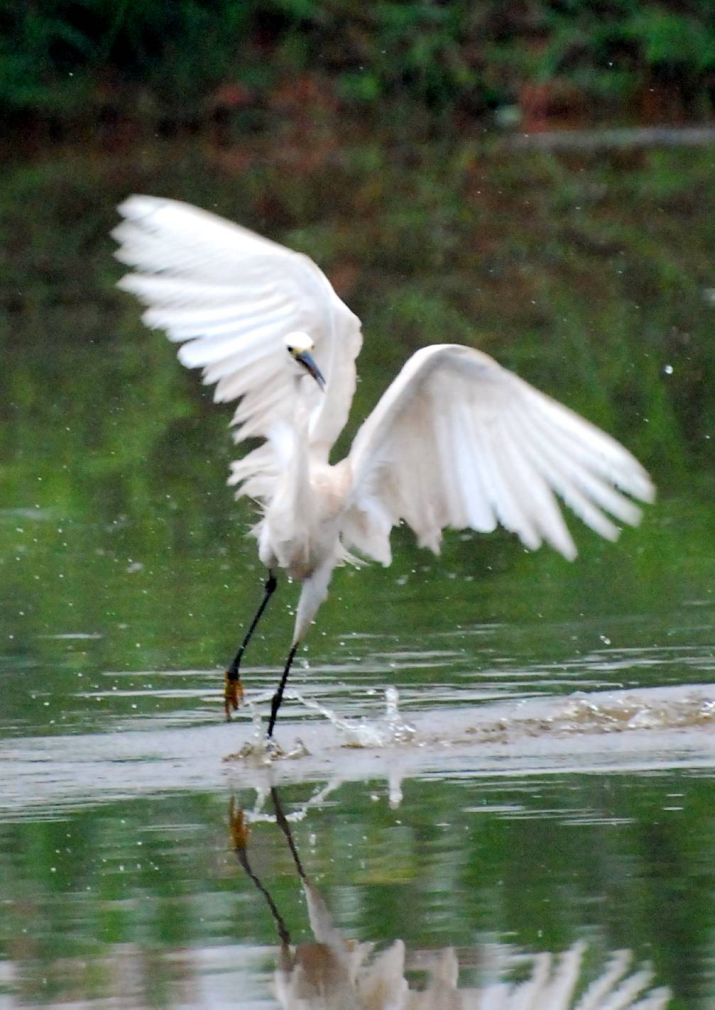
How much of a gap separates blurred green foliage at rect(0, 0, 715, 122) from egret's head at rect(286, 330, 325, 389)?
25.1 m

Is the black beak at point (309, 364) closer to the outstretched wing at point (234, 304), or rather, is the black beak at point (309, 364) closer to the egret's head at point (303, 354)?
the egret's head at point (303, 354)

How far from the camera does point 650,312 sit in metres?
17.4

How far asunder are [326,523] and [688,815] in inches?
85.2

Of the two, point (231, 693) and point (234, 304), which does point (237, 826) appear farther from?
point (234, 304)

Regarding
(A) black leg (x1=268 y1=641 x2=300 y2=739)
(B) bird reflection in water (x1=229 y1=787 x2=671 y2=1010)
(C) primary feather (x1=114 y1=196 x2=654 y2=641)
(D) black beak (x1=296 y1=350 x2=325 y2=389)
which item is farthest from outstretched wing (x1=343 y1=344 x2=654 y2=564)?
(B) bird reflection in water (x1=229 y1=787 x2=671 y2=1010)

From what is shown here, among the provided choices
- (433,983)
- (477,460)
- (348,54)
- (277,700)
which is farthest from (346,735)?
(348,54)

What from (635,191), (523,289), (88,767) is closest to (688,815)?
(88,767)

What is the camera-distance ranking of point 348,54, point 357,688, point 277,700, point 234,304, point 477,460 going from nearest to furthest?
point 477,460, point 277,700, point 357,688, point 234,304, point 348,54

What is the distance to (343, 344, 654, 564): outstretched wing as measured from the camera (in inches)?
286

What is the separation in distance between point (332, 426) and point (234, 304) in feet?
2.07

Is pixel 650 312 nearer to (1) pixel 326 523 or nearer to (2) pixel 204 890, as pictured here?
(1) pixel 326 523

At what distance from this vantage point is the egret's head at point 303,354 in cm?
808

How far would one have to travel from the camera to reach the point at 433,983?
540 centimetres

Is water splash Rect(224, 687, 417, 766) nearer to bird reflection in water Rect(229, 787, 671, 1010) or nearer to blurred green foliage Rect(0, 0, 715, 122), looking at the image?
bird reflection in water Rect(229, 787, 671, 1010)
